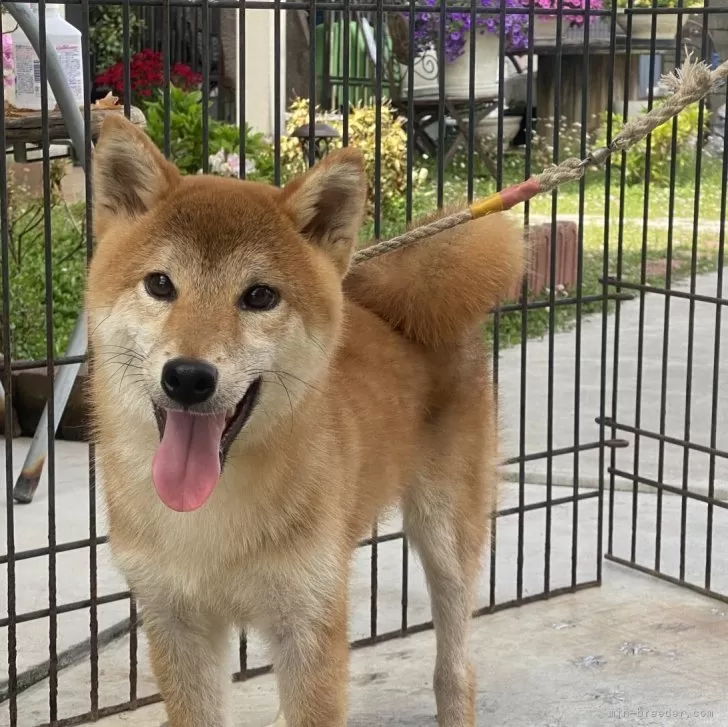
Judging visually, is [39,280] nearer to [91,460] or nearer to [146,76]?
[146,76]

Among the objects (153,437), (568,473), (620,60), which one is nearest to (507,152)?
(620,60)

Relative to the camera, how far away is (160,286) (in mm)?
2307

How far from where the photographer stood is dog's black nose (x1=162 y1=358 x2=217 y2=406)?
2107 mm

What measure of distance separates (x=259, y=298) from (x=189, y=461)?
35 cm

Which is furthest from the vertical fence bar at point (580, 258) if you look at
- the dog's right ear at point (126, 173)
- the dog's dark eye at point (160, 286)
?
the dog's dark eye at point (160, 286)

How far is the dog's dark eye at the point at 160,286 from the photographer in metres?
2.29

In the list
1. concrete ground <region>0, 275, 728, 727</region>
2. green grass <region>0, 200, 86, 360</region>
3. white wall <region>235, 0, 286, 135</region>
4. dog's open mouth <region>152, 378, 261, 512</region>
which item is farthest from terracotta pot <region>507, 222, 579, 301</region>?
dog's open mouth <region>152, 378, 261, 512</region>

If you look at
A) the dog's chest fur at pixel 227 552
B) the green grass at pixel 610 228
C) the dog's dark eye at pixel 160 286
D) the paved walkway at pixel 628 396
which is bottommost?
the paved walkway at pixel 628 396

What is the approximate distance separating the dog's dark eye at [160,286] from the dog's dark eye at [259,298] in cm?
14

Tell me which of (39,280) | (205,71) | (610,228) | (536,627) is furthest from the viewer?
(610,228)

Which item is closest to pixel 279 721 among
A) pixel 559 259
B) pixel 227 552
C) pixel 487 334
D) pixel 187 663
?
pixel 187 663

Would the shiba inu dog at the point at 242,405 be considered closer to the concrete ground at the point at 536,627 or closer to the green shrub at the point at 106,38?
the concrete ground at the point at 536,627

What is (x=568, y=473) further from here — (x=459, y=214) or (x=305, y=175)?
(x=305, y=175)

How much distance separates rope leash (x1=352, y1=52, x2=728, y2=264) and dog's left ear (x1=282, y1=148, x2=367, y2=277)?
42 centimetres
